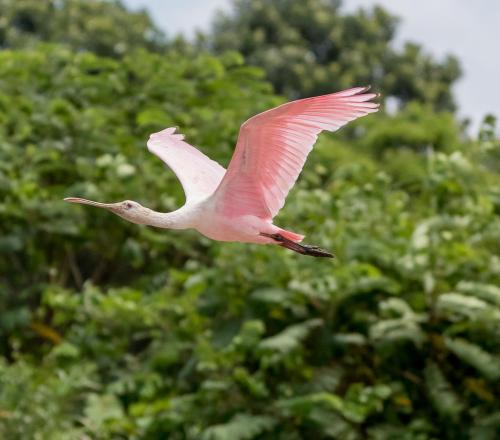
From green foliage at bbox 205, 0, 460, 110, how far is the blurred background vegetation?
888 centimetres

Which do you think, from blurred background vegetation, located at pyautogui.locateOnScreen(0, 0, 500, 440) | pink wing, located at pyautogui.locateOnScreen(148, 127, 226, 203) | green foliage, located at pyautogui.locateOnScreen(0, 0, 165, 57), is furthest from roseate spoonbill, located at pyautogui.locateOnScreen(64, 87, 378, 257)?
green foliage, located at pyautogui.locateOnScreen(0, 0, 165, 57)

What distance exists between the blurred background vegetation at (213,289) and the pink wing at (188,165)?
121 inches

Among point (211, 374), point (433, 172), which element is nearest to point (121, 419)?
point (211, 374)

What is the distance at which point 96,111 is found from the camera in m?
11.2

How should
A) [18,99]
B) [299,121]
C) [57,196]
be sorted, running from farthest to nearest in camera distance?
1. [18,99]
2. [57,196]
3. [299,121]

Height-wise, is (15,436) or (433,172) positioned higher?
(433,172)

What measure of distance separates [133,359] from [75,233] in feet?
3.77

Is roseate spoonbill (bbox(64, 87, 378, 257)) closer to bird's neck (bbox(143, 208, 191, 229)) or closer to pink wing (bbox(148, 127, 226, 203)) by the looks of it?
bird's neck (bbox(143, 208, 191, 229))

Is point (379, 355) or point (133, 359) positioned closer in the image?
point (379, 355)

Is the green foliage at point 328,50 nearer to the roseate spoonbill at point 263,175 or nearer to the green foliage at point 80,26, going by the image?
the green foliage at point 80,26

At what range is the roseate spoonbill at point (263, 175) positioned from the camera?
4.17 m

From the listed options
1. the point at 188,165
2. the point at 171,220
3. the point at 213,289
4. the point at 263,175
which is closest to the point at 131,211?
the point at 171,220

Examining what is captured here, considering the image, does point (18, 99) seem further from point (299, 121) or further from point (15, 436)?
point (299, 121)

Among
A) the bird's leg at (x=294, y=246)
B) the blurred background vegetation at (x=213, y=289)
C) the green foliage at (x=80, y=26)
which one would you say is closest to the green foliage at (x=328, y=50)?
the green foliage at (x=80, y=26)
